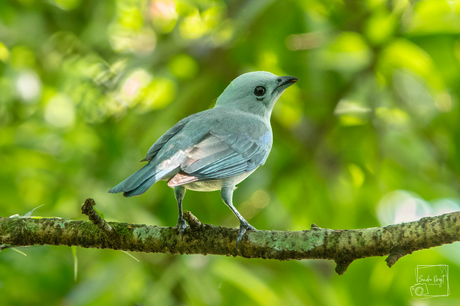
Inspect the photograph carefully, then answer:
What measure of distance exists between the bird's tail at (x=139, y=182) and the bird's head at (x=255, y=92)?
1.36 metres

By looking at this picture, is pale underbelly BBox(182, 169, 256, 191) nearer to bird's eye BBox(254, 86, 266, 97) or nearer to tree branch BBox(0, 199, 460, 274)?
tree branch BBox(0, 199, 460, 274)

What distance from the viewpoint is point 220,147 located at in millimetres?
3172

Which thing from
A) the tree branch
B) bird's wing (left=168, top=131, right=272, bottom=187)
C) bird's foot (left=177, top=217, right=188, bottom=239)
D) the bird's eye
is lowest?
the tree branch

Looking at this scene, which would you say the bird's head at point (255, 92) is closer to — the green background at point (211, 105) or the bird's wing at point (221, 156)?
the bird's wing at point (221, 156)

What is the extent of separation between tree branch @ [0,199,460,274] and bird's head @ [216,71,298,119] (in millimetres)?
1447

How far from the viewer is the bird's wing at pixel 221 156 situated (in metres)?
2.80

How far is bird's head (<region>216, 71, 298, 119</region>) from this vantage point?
3742 mm

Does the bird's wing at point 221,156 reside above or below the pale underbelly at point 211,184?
above

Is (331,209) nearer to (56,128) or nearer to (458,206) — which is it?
(458,206)

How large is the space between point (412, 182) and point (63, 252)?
4.39m
